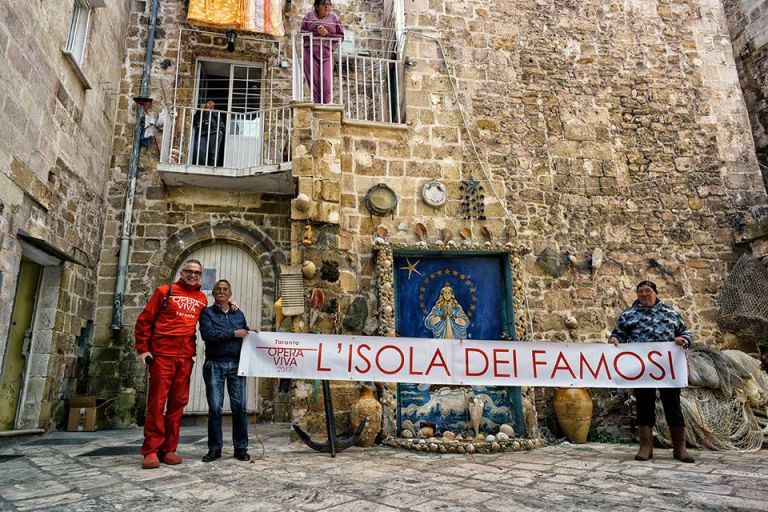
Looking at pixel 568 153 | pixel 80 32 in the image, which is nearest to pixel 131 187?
pixel 80 32

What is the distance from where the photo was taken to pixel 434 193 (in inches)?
253

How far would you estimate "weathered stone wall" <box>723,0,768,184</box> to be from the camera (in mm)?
8719

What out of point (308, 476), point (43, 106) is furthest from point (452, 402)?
point (43, 106)

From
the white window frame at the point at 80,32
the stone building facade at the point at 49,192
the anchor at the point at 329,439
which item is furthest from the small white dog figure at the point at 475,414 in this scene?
the white window frame at the point at 80,32

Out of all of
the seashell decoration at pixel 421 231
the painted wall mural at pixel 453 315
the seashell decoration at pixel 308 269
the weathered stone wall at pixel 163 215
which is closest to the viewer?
the seashell decoration at pixel 308 269

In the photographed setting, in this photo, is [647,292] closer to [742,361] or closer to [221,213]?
[742,361]

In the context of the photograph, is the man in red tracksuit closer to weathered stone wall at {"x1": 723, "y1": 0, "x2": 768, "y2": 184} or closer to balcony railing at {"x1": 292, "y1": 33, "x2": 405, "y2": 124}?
balcony railing at {"x1": 292, "y1": 33, "x2": 405, "y2": 124}

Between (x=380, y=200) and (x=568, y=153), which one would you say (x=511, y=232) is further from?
(x=380, y=200)

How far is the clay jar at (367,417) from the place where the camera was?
16.2ft

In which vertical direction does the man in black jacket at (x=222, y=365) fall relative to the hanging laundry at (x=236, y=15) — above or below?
below

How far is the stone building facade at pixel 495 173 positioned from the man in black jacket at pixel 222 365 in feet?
4.17

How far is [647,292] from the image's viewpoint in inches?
184

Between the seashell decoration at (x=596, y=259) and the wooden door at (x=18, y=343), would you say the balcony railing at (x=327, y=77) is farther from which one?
the wooden door at (x=18, y=343)

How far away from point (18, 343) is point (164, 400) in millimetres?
3353
